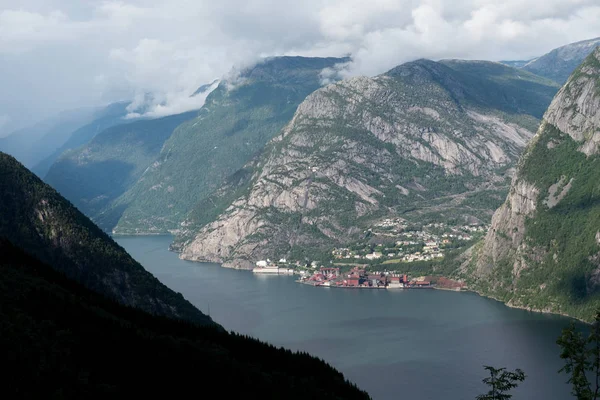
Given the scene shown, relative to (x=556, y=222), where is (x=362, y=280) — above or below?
below

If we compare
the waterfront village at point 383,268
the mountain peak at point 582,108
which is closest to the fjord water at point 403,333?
the waterfront village at point 383,268

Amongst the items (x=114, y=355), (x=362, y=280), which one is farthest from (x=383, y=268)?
(x=114, y=355)

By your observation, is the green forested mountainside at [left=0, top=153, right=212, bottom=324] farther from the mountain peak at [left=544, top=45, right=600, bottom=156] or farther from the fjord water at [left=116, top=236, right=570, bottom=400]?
the mountain peak at [left=544, top=45, right=600, bottom=156]

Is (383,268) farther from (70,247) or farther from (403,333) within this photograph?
(70,247)

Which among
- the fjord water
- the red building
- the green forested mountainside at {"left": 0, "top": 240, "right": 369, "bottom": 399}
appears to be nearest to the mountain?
the fjord water

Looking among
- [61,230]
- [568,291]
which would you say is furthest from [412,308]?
[61,230]

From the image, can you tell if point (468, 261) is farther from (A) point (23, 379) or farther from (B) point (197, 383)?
(A) point (23, 379)
